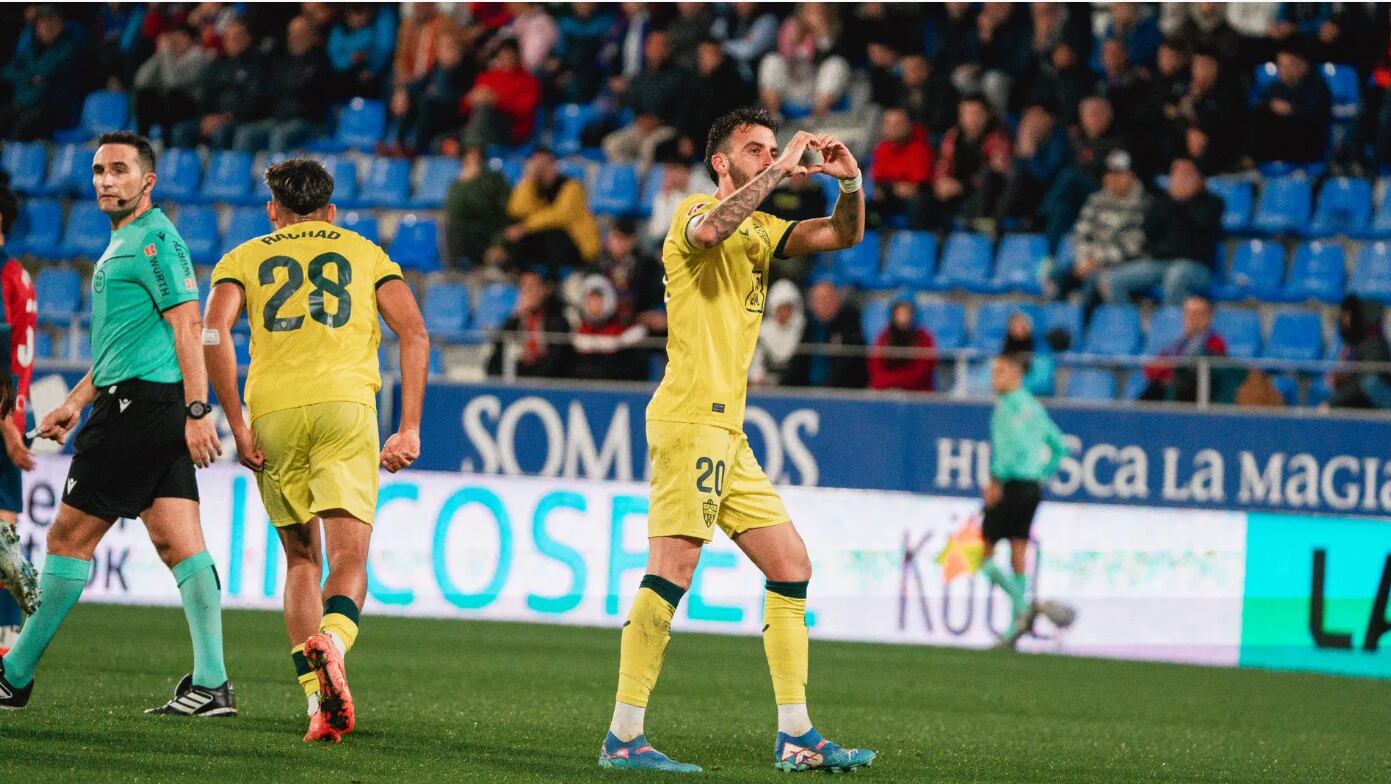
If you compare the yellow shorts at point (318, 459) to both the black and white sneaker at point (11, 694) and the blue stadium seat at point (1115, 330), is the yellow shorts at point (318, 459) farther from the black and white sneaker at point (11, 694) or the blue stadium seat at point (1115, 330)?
the blue stadium seat at point (1115, 330)

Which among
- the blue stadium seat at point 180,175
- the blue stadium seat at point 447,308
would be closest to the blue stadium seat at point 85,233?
the blue stadium seat at point 180,175


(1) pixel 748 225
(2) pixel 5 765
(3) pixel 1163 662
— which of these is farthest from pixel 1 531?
(3) pixel 1163 662

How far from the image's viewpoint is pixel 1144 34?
17.7 meters

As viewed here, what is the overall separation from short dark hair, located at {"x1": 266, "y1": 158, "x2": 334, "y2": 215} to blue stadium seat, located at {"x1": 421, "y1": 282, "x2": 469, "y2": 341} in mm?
10982

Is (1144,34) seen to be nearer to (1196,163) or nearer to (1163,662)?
(1196,163)

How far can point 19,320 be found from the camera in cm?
847

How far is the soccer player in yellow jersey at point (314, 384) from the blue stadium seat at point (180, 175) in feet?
45.7

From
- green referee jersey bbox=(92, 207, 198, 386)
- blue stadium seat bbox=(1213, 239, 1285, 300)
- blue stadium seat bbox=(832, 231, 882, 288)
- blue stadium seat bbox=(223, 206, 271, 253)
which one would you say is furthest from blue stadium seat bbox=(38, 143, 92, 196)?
green referee jersey bbox=(92, 207, 198, 386)

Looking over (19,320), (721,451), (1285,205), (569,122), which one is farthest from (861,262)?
(721,451)

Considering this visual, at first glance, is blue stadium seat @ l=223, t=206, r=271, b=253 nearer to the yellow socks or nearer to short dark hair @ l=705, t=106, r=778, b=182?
short dark hair @ l=705, t=106, r=778, b=182

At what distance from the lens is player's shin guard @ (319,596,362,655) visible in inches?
269

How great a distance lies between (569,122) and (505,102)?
0.70 m

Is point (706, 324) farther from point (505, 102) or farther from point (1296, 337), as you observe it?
point (505, 102)

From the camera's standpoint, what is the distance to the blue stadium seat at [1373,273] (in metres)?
15.5
